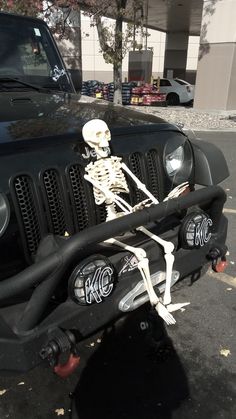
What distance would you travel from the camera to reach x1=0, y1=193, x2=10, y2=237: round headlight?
74.3 inches

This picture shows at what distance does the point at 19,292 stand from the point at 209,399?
1.36 m

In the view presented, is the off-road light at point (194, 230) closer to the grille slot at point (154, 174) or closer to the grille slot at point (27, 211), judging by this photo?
the grille slot at point (154, 174)

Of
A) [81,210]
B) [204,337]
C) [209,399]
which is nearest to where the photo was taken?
[81,210]

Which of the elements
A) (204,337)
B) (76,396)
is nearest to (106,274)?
(76,396)

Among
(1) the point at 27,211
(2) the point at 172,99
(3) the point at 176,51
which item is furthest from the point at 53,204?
(3) the point at 176,51

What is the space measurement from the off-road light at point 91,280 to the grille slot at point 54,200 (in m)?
0.35

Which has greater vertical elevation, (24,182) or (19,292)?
(24,182)

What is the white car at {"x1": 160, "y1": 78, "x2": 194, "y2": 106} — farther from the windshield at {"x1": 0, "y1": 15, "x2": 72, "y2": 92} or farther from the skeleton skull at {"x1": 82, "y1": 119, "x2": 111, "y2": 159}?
the skeleton skull at {"x1": 82, "y1": 119, "x2": 111, "y2": 159}

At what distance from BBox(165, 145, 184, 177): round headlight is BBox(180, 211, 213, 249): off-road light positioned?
45cm

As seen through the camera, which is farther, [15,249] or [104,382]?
[104,382]

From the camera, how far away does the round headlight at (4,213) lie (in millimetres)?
1887

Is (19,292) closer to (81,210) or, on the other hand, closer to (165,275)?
(81,210)

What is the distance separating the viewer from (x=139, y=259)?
6.68ft

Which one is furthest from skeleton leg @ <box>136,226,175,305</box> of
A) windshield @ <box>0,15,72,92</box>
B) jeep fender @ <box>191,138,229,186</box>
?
windshield @ <box>0,15,72,92</box>
